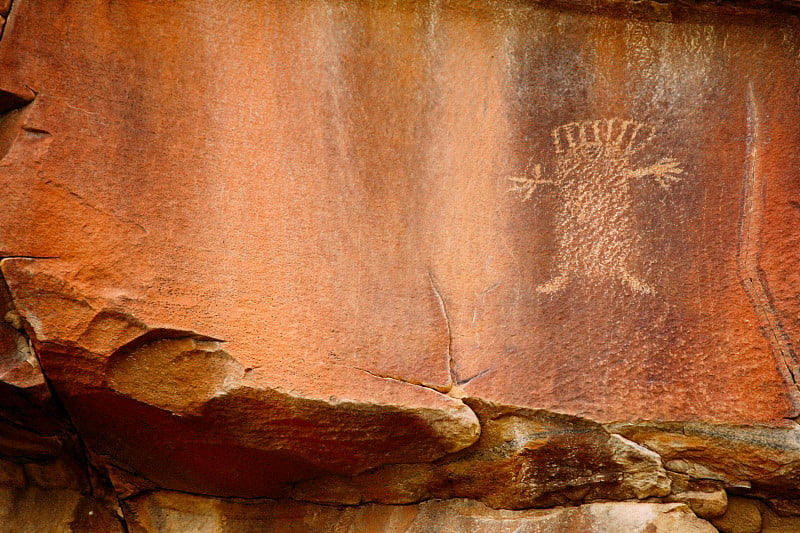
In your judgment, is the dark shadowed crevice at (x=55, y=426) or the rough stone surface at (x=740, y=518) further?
the rough stone surface at (x=740, y=518)

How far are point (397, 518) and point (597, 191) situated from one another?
3.90 feet

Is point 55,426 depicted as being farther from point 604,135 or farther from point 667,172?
point 667,172

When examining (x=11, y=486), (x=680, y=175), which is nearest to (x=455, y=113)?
(x=680, y=175)

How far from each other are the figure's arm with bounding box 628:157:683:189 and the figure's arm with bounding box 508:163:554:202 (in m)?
0.27

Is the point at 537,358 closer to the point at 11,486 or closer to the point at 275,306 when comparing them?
the point at 275,306

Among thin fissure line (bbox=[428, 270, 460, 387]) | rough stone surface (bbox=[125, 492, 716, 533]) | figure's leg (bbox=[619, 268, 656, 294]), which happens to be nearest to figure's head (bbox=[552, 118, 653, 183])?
figure's leg (bbox=[619, 268, 656, 294])

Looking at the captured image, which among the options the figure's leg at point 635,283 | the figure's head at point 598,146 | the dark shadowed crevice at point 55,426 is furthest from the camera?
the figure's head at point 598,146

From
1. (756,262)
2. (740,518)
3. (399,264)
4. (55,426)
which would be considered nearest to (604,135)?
(756,262)

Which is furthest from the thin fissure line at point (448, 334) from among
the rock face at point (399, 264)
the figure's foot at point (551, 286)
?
the figure's foot at point (551, 286)

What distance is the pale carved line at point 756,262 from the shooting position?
6.93 feet

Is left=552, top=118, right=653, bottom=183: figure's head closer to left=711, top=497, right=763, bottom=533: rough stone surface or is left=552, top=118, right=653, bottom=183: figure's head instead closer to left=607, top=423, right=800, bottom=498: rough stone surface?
left=607, top=423, right=800, bottom=498: rough stone surface

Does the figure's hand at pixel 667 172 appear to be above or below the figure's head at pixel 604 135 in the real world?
below

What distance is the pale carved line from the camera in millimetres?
2111

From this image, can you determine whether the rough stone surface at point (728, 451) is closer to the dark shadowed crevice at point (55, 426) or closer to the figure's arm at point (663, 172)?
the figure's arm at point (663, 172)
